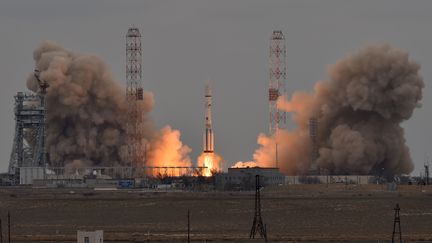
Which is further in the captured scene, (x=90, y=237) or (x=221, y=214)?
(x=221, y=214)

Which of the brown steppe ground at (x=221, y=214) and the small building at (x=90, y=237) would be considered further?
the brown steppe ground at (x=221, y=214)

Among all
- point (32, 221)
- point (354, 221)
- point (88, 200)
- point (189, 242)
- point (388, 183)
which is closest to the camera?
point (189, 242)

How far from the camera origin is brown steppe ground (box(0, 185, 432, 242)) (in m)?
115

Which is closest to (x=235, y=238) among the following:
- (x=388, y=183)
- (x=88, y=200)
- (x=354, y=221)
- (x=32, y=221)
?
(x=354, y=221)

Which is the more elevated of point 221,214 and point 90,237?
point 221,214

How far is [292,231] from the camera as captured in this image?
397 feet

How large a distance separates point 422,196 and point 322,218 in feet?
140

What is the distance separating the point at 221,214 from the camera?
150 meters

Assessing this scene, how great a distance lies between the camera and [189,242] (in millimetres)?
104188

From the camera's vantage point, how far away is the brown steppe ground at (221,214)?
115 metres

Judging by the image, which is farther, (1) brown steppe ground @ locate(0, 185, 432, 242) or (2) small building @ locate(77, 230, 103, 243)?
(1) brown steppe ground @ locate(0, 185, 432, 242)

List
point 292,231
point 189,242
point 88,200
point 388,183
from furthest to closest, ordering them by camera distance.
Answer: point 388,183 → point 88,200 → point 292,231 → point 189,242

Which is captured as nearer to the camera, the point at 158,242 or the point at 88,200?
the point at 158,242

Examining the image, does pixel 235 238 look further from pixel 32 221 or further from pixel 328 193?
pixel 328 193
